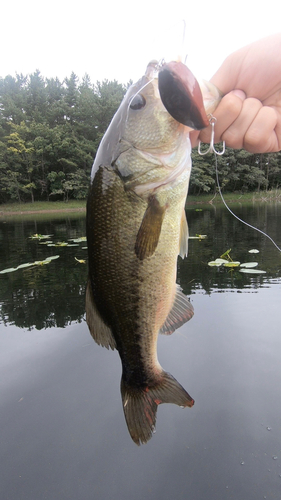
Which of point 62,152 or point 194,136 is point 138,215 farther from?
point 62,152

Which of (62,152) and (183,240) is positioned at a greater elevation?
(62,152)

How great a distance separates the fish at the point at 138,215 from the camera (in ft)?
5.57

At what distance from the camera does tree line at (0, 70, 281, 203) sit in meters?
38.7

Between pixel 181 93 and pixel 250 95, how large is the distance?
90 cm

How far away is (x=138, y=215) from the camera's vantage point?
5.56 ft

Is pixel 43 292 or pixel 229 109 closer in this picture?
pixel 229 109

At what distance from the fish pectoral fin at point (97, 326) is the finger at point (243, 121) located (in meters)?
1.42

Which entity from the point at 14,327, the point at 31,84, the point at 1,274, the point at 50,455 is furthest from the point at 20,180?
the point at 50,455

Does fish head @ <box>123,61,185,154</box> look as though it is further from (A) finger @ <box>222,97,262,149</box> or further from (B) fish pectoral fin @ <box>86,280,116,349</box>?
(B) fish pectoral fin @ <box>86,280,116,349</box>

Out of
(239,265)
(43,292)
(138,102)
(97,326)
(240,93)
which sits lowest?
(43,292)

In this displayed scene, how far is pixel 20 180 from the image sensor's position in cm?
4088

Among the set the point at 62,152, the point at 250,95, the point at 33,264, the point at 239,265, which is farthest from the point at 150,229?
the point at 62,152

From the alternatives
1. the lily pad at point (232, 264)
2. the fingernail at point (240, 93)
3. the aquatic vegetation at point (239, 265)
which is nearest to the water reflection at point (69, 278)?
the aquatic vegetation at point (239, 265)

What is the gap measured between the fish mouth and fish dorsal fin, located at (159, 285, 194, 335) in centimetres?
109
